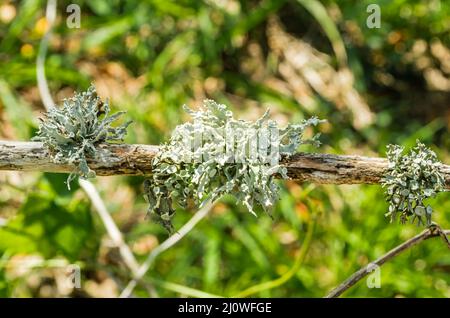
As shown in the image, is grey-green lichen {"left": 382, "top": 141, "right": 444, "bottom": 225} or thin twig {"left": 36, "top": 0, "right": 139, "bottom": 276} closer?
grey-green lichen {"left": 382, "top": 141, "right": 444, "bottom": 225}

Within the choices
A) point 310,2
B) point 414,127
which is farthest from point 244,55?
point 414,127

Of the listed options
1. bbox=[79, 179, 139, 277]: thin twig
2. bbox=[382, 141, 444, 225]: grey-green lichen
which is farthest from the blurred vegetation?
bbox=[382, 141, 444, 225]: grey-green lichen

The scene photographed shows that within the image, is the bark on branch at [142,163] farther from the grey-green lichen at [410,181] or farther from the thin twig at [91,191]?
the thin twig at [91,191]

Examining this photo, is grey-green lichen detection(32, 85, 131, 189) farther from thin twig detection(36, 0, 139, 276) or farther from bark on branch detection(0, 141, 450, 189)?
thin twig detection(36, 0, 139, 276)

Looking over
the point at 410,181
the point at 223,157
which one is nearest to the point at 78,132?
the point at 223,157

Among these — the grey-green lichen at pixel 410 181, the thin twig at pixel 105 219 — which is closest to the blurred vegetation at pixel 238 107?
the thin twig at pixel 105 219
